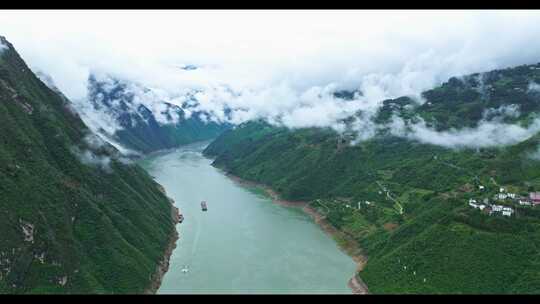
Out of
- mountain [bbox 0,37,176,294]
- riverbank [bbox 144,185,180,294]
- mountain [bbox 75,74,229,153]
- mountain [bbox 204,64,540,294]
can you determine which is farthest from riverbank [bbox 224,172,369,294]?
mountain [bbox 75,74,229,153]

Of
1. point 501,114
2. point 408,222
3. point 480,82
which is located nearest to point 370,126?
point 501,114

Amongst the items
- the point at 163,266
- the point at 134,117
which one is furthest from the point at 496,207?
the point at 134,117

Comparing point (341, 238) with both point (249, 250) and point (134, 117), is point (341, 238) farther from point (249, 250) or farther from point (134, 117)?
point (134, 117)

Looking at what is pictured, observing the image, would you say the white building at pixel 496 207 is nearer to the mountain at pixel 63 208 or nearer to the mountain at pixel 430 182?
the mountain at pixel 430 182

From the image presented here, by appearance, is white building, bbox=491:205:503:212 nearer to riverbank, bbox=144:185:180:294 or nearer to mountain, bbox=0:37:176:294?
riverbank, bbox=144:185:180:294
